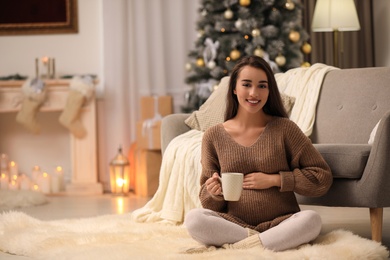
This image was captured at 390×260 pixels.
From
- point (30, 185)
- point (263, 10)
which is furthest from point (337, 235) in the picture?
point (30, 185)

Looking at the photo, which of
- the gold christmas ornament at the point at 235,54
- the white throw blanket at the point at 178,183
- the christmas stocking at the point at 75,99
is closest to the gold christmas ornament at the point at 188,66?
the gold christmas ornament at the point at 235,54

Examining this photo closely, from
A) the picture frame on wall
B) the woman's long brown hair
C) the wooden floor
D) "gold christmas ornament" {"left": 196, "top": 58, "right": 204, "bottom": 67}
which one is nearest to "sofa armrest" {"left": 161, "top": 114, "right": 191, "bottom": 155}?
the wooden floor

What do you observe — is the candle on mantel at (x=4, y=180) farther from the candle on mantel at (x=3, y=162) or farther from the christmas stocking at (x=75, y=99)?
the christmas stocking at (x=75, y=99)

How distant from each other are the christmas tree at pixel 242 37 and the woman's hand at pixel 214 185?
2.76m

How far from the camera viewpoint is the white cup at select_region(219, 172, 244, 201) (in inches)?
107

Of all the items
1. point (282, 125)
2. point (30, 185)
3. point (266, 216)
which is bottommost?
point (30, 185)

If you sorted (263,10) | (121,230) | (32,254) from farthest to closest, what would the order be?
(263,10) → (121,230) → (32,254)

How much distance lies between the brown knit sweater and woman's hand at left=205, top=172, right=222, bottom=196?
6 centimetres

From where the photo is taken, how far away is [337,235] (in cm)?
301

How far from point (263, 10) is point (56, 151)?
2.11 m

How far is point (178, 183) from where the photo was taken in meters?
3.95

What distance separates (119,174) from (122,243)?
2.91 metres

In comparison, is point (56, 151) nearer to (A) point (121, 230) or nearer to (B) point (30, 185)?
(B) point (30, 185)

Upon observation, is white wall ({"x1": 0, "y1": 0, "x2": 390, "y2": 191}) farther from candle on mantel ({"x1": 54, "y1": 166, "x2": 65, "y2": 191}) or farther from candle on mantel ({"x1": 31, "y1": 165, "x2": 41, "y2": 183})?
candle on mantel ({"x1": 31, "y1": 165, "x2": 41, "y2": 183})
